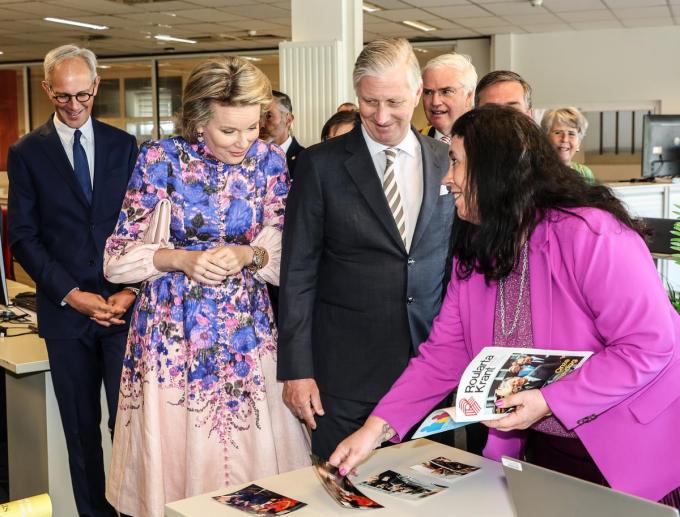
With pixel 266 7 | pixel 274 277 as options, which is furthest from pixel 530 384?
pixel 266 7

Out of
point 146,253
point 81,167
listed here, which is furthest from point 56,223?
point 146,253

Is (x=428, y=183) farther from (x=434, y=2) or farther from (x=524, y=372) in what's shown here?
(x=434, y=2)

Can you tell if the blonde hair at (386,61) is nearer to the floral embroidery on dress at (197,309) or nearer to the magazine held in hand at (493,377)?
the floral embroidery on dress at (197,309)

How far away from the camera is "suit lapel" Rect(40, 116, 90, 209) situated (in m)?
3.22

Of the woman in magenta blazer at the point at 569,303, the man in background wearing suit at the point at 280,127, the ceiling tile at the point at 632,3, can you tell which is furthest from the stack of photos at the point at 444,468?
the ceiling tile at the point at 632,3

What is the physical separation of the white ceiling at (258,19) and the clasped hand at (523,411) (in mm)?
9647

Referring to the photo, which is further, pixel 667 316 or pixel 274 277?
pixel 274 277

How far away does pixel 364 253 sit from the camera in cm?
247

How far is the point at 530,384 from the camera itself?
1758 mm

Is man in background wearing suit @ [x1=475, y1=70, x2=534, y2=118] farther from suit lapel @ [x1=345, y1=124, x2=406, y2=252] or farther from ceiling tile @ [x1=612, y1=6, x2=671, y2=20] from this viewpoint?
ceiling tile @ [x1=612, y1=6, x2=671, y2=20]

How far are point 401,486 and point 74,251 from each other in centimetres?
179

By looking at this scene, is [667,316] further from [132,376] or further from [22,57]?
[22,57]

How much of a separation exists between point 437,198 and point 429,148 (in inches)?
6.9

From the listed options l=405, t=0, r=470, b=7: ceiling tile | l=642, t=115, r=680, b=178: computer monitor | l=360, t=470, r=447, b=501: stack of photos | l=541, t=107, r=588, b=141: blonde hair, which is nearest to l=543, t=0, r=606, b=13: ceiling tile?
l=405, t=0, r=470, b=7: ceiling tile
